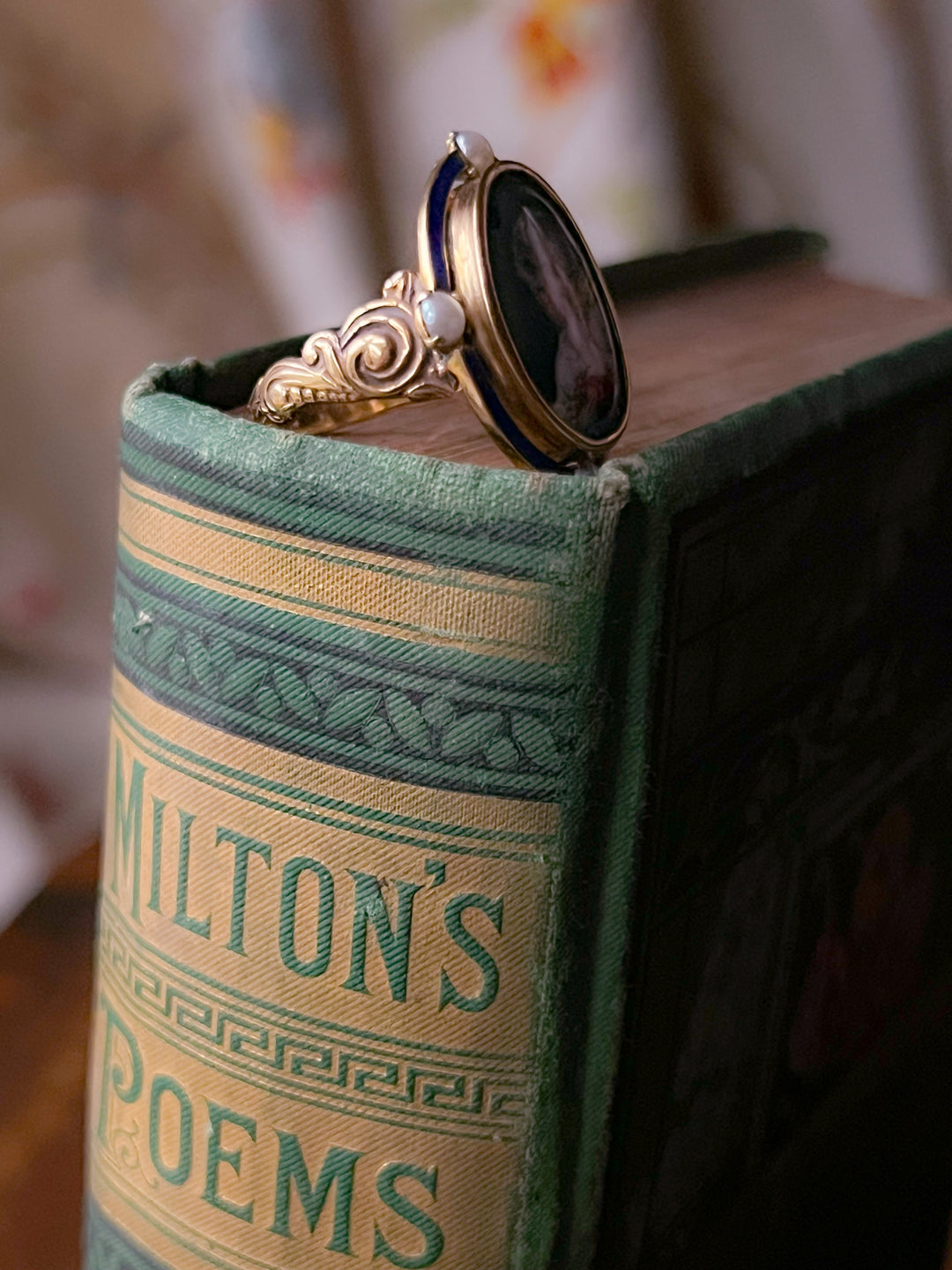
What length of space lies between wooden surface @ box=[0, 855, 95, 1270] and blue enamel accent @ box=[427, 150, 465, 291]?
0.47 m

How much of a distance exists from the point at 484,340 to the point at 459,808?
0.15m

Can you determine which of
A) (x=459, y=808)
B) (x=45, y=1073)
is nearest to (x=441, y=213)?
(x=459, y=808)

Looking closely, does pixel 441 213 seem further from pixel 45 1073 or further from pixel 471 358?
pixel 45 1073

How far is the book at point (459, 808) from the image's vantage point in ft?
1.47

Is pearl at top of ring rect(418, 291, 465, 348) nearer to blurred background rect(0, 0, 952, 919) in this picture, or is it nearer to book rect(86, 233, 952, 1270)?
book rect(86, 233, 952, 1270)

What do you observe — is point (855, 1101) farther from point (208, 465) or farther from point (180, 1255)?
→ point (208, 465)

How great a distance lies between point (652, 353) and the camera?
68 cm

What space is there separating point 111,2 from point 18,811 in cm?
52

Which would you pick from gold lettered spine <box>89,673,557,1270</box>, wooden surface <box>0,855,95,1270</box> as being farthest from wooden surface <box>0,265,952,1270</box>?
gold lettered spine <box>89,673,557,1270</box>

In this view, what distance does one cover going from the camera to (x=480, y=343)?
1.57 feet

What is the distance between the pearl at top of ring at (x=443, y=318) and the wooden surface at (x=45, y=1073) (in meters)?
0.45

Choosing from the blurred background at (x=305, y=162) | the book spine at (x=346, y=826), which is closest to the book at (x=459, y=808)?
the book spine at (x=346, y=826)

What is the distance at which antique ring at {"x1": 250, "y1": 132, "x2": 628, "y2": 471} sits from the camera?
478 mm

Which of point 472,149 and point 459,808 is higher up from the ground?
point 472,149
